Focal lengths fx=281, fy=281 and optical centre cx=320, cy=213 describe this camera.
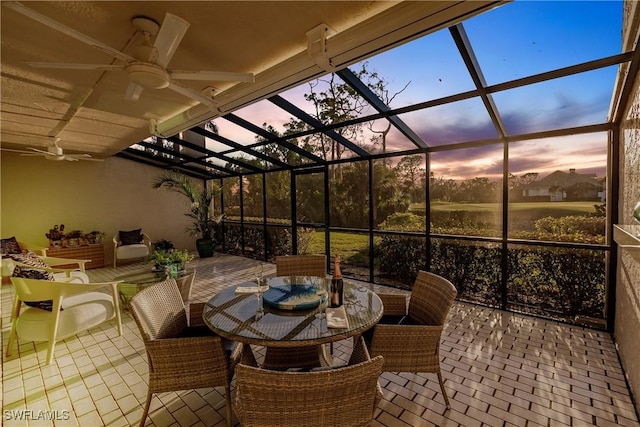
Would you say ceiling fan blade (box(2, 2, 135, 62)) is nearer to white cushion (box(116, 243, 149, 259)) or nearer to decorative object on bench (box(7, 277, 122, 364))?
decorative object on bench (box(7, 277, 122, 364))

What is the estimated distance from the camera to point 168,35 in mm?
1728

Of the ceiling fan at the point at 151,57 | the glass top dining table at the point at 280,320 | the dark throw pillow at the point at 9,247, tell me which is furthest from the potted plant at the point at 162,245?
the ceiling fan at the point at 151,57

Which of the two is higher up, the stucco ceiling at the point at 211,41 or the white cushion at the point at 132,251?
the stucco ceiling at the point at 211,41

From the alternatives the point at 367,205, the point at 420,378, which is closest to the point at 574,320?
the point at 420,378

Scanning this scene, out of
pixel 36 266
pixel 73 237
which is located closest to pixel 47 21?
pixel 36 266

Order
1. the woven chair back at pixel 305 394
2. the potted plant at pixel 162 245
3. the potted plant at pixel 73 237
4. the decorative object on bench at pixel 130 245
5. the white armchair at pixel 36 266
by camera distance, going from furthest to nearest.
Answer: the potted plant at pixel 162 245 → the decorative object on bench at pixel 130 245 → the potted plant at pixel 73 237 → the white armchair at pixel 36 266 → the woven chair back at pixel 305 394

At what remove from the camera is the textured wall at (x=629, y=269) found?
2.12 metres

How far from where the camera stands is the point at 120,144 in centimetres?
587

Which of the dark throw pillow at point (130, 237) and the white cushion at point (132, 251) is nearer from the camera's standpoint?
the white cushion at point (132, 251)

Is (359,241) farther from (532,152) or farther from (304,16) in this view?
(304,16)

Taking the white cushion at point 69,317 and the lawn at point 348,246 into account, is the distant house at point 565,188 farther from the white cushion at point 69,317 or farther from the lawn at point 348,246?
the white cushion at point 69,317

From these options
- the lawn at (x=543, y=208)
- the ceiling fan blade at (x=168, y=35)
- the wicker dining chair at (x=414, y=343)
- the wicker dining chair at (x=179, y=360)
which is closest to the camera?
the ceiling fan blade at (x=168, y=35)

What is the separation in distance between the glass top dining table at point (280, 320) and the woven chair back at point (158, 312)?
345mm

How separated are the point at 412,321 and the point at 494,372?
35.9 inches
